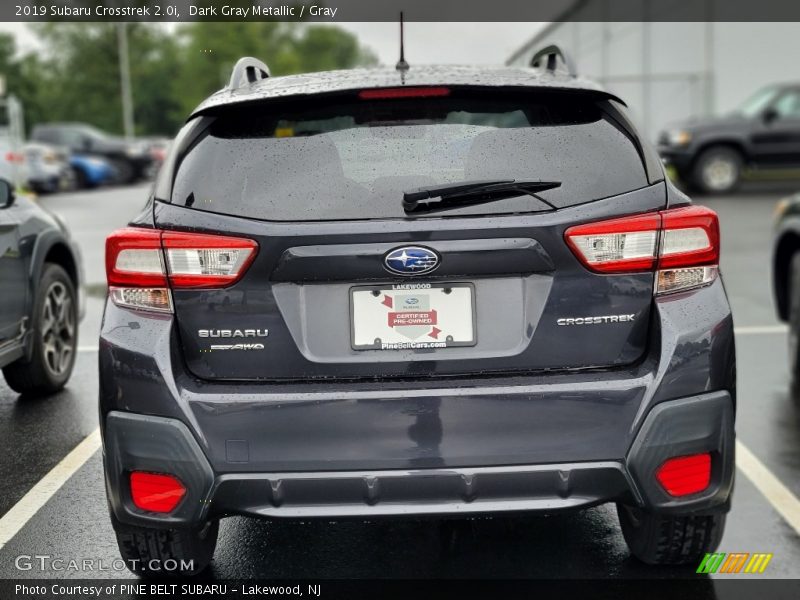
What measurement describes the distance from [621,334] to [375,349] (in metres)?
0.70

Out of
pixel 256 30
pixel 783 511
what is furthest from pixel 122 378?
pixel 256 30

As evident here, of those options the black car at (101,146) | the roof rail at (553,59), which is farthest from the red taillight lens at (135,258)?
the black car at (101,146)

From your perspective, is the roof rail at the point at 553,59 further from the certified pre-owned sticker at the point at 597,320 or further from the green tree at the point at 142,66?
the green tree at the point at 142,66

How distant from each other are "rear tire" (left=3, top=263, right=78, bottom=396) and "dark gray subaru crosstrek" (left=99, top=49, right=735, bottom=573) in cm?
307

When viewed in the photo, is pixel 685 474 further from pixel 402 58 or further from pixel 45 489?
pixel 45 489

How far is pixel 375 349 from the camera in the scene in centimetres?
306

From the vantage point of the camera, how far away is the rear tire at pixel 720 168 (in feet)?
70.4

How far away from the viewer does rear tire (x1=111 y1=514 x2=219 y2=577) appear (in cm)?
347

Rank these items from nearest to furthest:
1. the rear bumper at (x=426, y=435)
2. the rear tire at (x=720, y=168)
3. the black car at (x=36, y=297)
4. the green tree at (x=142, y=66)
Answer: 1. the rear bumper at (x=426, y=435)
2. the black car at (x=36, y=297)
3. the rear tire at (x=720, y=168)
4. the green tree at (x=142, y=66)

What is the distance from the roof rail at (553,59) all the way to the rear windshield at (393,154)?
0.60 m

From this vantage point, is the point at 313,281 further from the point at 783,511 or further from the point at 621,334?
the point at 783,511

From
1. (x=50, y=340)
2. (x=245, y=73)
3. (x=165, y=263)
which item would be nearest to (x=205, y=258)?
(x=165, y=263)

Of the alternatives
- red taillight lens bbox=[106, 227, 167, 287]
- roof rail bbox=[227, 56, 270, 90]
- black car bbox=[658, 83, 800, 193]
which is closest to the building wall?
black car bbox=[658, 83, 800, 193]

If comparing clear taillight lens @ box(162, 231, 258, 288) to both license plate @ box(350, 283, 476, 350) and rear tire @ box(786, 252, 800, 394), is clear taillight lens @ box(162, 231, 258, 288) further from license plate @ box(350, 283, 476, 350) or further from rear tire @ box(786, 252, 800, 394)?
rear tire @ box(786, 252, 800, 394)
